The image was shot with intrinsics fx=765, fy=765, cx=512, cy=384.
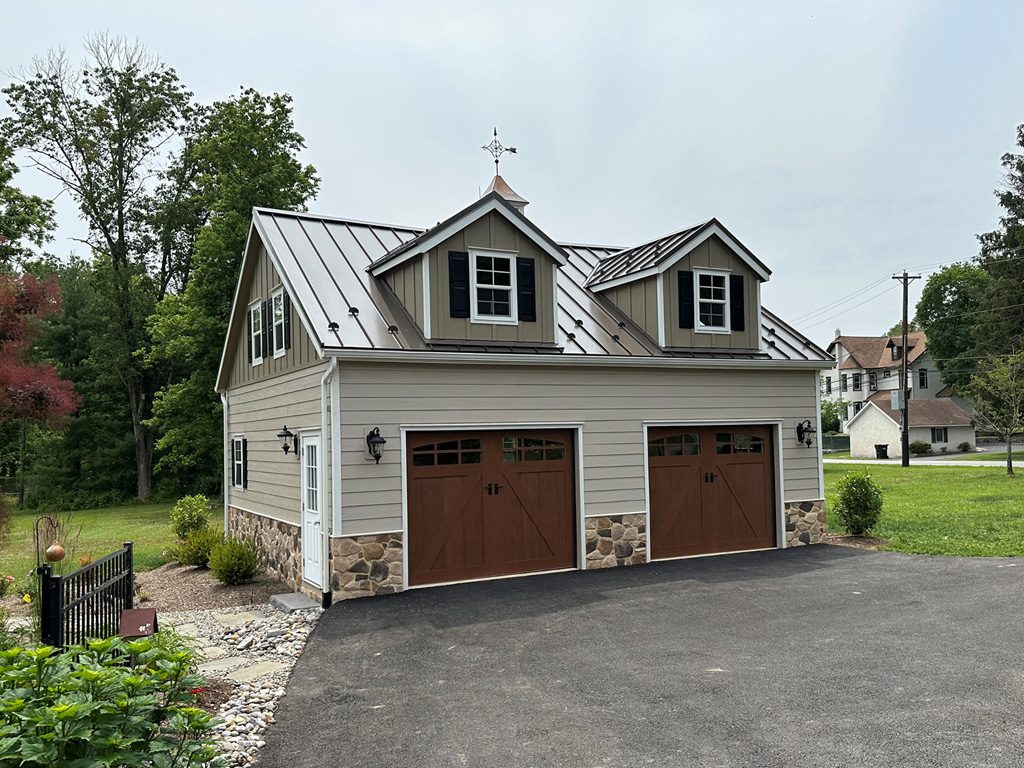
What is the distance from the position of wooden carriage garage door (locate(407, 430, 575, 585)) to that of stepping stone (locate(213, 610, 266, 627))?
1978 millimetres

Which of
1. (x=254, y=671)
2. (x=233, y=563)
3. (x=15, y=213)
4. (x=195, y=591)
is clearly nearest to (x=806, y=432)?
(x=233, y=563)

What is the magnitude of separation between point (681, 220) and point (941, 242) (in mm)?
34054

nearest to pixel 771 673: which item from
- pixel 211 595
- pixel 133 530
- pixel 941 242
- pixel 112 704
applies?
pixel 112 704

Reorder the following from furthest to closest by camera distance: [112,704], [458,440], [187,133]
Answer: [187,133] → [458,440] → [112,704]

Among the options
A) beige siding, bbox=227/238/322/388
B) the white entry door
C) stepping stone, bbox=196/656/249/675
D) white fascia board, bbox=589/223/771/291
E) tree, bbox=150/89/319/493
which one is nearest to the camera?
stepping stone, bbox=196/656/249/675

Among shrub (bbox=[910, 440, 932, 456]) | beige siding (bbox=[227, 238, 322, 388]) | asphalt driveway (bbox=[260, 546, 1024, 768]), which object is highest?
beige siding (bbox=[227, 238, 322, 388])

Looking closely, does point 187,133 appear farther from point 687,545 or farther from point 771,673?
point 771,673

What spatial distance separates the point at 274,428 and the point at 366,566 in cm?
389

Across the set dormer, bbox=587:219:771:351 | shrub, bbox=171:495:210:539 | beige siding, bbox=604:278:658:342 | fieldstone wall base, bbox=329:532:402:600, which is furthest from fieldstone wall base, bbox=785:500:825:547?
shrub, bbox=171:495:210:539

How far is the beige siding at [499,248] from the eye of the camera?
1071 centimetres

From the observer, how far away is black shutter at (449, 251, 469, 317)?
10.8m

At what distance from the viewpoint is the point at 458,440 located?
10.7m

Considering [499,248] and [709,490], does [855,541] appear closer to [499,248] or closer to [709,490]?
[709,490]

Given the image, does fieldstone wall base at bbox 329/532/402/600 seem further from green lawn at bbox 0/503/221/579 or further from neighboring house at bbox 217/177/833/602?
green lawn at bbox 0/503/221/579
